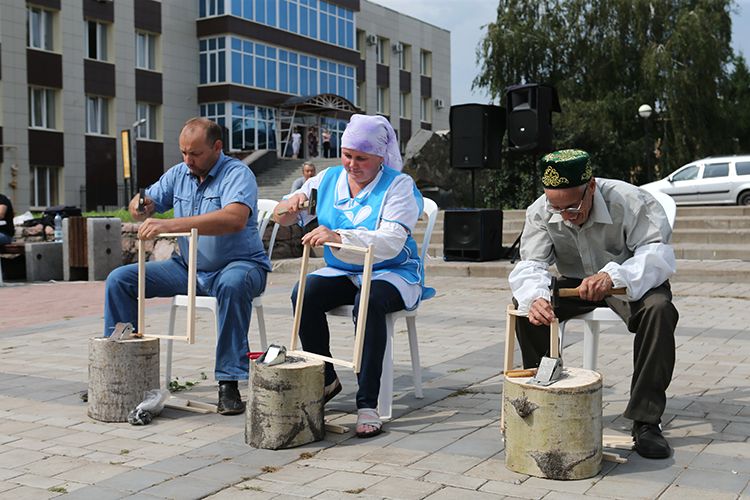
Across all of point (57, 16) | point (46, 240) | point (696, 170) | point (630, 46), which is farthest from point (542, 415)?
point (57, 16)

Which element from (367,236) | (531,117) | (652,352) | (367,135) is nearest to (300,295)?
(367,236)

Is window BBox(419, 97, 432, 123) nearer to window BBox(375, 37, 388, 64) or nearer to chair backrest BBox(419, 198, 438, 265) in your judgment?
window BBox(375, 37, 388, 64)

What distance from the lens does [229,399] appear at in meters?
4.61

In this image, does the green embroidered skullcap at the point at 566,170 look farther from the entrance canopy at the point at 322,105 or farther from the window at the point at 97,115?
the entrance canopy at the point at 322,105

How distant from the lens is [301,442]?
3955mm

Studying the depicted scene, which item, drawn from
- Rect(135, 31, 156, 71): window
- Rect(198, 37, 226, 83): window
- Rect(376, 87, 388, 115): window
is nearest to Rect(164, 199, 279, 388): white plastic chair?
Rect(135, 31, 156, 71): window

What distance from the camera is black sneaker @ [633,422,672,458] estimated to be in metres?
3.69

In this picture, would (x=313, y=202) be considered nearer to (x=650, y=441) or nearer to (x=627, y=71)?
(x=650, y=441)

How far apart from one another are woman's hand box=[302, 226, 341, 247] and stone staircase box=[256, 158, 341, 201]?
27311 millimetres

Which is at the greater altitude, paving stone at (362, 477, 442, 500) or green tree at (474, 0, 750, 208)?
green tree at (474, 0, 750, 208)

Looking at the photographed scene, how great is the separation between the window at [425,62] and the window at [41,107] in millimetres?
26024

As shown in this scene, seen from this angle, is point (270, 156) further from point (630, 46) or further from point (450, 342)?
point (450, 342)

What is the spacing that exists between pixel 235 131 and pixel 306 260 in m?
34.7

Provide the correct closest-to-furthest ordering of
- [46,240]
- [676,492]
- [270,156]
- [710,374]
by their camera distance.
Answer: [676,492] < [710,374] < [46,240] < [270,156]
